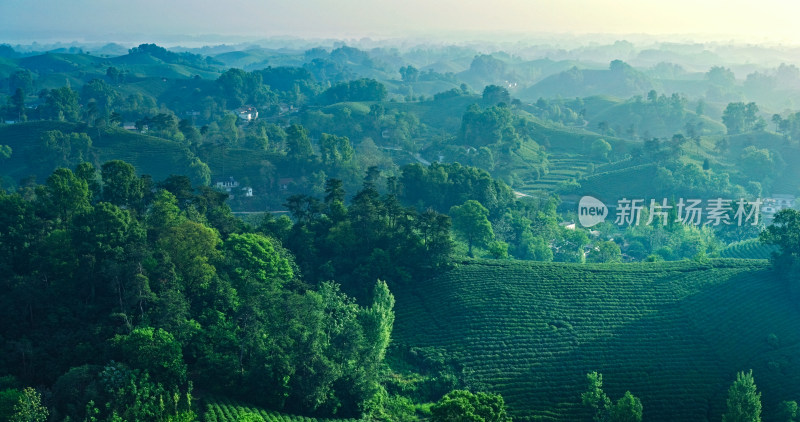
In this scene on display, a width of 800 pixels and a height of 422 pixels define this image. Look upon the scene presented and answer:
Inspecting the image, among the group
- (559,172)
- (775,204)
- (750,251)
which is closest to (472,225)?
(750,251)

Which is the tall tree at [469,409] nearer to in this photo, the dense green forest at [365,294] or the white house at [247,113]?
the dense green forest at [365,294]

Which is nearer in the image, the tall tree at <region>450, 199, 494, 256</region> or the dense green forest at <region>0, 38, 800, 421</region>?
the dense green forest at <region>0, 38, 800, 421</region>

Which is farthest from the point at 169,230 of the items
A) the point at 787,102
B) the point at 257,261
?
the point at 787,102

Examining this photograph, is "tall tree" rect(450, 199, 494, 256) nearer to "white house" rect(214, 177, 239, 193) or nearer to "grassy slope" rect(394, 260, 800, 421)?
"grassy slope" rect(394, 260, 800, 421)

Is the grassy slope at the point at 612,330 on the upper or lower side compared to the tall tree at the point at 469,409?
lower

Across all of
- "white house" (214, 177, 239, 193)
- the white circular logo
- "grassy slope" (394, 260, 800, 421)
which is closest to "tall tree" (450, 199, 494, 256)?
"grassy slope" (394, 260, 800, 421)

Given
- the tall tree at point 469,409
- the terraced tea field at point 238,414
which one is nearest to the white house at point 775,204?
the tall tree at point 469,409

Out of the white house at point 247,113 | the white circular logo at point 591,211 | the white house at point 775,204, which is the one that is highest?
the white house at point 247,113

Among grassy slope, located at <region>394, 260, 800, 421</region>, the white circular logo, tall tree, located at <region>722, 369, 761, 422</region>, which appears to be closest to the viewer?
tall tree, located at <region>722, 369, 761, 422</region>

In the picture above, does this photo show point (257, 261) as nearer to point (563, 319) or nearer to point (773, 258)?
point (563, 319)
